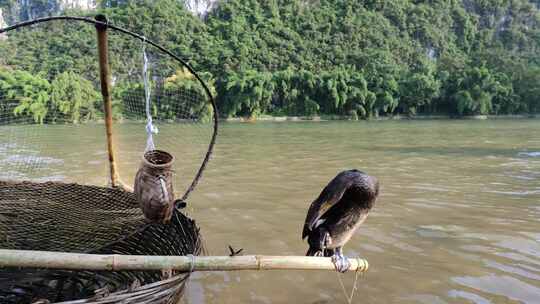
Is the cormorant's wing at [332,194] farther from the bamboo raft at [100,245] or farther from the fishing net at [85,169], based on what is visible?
the fishing net at [85,169]

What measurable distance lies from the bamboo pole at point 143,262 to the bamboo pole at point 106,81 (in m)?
1.66

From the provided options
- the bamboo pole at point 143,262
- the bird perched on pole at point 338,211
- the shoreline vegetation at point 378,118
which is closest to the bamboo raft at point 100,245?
the bamboo pole at point 143,262

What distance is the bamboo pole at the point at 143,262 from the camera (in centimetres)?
164

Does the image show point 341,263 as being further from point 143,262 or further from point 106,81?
point 106,81

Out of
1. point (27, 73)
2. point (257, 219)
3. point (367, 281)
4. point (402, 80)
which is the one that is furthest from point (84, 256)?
point (402, 80)

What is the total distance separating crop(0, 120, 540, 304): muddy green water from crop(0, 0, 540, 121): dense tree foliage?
16343mm

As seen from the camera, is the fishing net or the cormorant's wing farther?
the fishing net

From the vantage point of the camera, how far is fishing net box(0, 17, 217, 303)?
256 centimetres

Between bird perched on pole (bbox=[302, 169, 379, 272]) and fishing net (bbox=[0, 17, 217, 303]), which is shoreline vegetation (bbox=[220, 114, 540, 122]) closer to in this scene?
fishing net (bbox=[0, 17, 217, 303])

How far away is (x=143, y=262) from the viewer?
1.73 m

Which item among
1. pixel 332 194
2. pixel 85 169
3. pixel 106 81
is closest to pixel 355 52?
pixel 85 169

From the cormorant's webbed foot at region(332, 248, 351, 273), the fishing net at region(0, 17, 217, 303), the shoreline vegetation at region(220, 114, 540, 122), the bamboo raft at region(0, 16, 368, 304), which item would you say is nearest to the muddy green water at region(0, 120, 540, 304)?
the fishing net at region(0, 17, 217, 303)

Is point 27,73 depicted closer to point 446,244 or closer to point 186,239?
point 186,239

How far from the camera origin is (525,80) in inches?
1682
